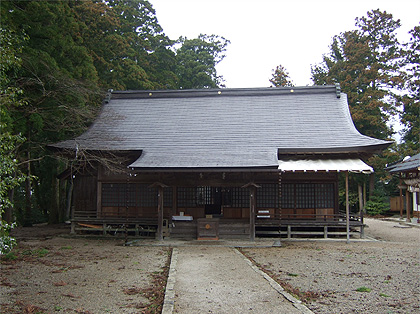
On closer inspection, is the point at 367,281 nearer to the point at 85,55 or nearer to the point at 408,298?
the point at 408,298

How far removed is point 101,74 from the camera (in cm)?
2262

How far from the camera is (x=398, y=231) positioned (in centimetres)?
1728

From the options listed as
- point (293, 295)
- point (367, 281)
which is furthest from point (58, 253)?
point (367, 281)

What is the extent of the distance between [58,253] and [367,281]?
27.9 feet

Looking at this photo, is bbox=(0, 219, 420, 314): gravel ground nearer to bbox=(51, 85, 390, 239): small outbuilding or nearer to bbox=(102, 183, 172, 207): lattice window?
bbox=(51, 85, 390, 239): small outbuilding

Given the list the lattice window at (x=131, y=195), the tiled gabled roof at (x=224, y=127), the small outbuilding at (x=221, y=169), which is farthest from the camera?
the lattice window at (x=131, y=195)

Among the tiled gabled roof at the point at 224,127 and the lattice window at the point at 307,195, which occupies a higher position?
the tiled gabled roof at the point at 224,127

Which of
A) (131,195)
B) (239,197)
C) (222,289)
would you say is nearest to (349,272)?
(222,289)

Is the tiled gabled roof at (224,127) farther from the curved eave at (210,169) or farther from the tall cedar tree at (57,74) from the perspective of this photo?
the tall cedar tree at (57,74)

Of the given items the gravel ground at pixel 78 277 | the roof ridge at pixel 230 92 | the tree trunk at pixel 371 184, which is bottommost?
the gravel ground at pixel 78 277

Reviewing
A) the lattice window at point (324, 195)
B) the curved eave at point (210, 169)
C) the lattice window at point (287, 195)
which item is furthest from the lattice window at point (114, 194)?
the lattice window at point (324, 195)

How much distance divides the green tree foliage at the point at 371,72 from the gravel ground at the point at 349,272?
14.9 m

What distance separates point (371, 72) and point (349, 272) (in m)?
22.5

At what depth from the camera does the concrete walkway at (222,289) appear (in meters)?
5.69
